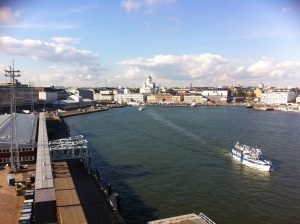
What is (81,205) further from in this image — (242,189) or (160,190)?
(242,189)

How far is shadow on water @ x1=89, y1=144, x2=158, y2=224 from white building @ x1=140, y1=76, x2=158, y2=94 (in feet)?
461

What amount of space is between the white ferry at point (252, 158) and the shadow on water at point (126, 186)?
940 cm

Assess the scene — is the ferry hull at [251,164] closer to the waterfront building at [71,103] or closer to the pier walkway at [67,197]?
the pier walkway at [67,197]

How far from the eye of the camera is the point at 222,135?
47156 mm

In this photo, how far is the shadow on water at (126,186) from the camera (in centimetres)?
1960

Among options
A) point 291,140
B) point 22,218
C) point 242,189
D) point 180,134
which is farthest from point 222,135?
point 22,218

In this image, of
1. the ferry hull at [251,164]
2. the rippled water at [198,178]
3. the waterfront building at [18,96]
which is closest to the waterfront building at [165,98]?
the waterfront building at [18,96]

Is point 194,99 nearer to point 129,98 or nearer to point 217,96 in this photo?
point 217,96

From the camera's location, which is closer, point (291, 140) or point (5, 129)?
point (5, 129)

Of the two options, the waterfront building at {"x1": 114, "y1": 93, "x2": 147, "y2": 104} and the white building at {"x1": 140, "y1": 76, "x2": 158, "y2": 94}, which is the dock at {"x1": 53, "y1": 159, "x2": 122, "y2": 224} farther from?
the white building at {"x1": 140, "y1": 76, "x2": 158, "y2": 94}

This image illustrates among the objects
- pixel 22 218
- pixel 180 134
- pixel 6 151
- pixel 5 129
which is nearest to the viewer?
pixel 22 218

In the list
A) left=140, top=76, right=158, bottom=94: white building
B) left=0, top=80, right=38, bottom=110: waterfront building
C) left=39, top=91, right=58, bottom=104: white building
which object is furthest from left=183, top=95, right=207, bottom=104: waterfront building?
left=0, top=80, right=38, bottom=110: waterfront building

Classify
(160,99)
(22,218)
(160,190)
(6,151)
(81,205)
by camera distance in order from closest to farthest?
(22,218) < (81,205) < (160,190) < (6,151) < (160,99)

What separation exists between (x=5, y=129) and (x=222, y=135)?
89.0ft
